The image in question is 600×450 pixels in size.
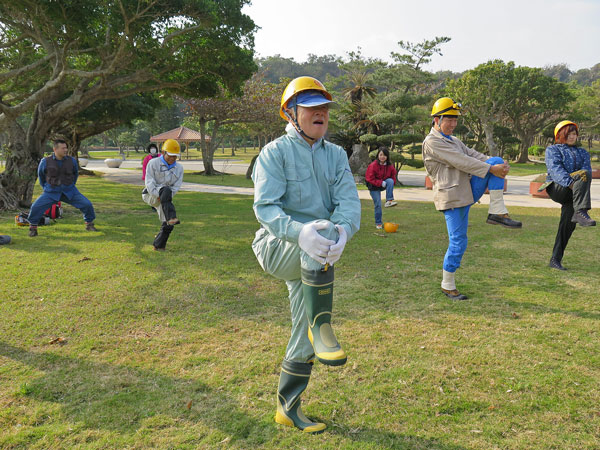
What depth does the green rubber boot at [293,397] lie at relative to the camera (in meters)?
2.73

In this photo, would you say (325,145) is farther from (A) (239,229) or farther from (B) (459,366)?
(A) (239,229)

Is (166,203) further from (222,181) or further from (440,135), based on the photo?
(222,181)

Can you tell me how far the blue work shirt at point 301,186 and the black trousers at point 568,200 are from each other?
4.61 metres

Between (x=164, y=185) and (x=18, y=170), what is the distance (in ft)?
24.5

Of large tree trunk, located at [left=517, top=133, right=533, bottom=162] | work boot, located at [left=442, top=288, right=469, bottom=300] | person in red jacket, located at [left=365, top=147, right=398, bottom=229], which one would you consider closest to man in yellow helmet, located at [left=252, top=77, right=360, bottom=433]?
work boot, located at [left=442, top=288, right=469, bottom=300]

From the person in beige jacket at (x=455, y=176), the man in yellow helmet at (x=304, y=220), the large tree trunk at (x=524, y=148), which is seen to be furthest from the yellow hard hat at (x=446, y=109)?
the large tree trunk at (x=524, y=148)

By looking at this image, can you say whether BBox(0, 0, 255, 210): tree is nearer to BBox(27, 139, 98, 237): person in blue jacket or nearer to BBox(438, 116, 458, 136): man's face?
BBox(27, 139, 98, 237): person in blue jacket

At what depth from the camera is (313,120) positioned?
8.45ft

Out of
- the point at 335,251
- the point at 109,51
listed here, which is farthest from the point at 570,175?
the point at 109,51

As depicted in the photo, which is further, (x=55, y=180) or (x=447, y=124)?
(x=55, y=180)

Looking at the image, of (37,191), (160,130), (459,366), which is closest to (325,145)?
(459,366)

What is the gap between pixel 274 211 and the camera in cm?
241

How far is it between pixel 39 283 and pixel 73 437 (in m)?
3.84

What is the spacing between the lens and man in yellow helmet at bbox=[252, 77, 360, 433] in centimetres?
231
